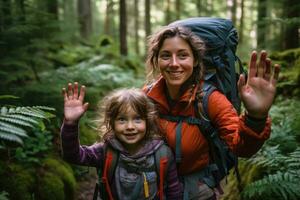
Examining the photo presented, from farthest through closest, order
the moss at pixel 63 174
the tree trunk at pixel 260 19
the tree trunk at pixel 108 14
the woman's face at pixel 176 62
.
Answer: the tree trunk at pixel 108 14 < the tree trunk at pixel 260 19 < the moss at pixel 63 174 < the woman's face at pixel 176 62

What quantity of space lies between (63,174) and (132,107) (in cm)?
297

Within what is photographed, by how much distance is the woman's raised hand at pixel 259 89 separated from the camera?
2461 mm

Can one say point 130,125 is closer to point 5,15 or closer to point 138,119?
point 138,119

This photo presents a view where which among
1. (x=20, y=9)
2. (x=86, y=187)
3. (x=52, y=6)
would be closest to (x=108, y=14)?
(x=52, y=6)

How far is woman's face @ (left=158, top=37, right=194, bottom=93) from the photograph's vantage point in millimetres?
3264

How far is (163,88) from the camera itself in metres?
3.52

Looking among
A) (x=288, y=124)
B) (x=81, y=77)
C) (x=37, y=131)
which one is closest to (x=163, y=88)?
(x=288, y=124)

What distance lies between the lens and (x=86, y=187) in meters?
6.66

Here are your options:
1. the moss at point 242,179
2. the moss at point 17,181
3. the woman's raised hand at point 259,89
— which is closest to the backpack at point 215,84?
the woman's raised hand at point 259,89

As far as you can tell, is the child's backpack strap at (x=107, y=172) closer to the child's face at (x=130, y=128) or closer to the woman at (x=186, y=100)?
the child's face at (x=130, y=128)

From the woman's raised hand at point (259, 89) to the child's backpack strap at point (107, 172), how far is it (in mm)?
1248

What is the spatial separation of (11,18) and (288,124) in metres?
4.75

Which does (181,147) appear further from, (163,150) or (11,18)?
(11,18)

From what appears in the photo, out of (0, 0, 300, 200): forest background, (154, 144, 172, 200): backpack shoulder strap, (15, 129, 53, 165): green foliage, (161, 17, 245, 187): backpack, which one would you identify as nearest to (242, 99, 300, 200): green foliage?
(0, 0, 300, 200): forest background
